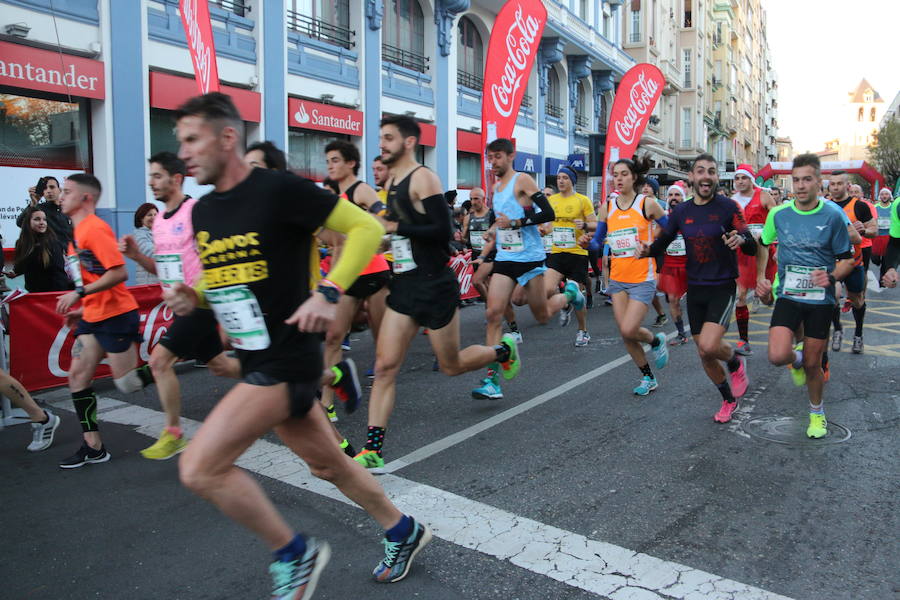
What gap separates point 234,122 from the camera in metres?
2.72

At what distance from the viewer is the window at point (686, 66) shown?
5178 centimetres

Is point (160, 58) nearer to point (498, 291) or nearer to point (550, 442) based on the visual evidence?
point (498, 291)

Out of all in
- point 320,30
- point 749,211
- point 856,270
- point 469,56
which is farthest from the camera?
point 469,56

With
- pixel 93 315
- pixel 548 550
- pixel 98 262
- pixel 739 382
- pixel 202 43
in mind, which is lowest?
pixel 548 550

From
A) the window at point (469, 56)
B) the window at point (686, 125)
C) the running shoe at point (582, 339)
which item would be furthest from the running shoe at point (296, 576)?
the window at point (686, 125)

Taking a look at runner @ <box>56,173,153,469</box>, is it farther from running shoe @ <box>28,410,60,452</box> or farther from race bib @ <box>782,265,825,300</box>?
race bib @ <box>782,265,825,300</box>

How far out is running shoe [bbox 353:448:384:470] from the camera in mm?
4379

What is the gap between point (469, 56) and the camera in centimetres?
2277

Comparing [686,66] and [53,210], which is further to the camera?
[686,66]

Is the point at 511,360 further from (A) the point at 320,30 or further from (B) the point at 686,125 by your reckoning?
(B) the point at 686,125

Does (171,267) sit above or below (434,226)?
below

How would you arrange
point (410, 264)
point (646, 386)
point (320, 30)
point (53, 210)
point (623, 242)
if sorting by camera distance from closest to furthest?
1. point (410, 264)
2. point (646, 386)
3. point (623, 242)
4. point (53, 210)
5. point (320, 30)

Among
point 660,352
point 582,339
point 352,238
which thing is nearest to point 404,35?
point 582,339

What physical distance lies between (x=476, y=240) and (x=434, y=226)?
716 cm
